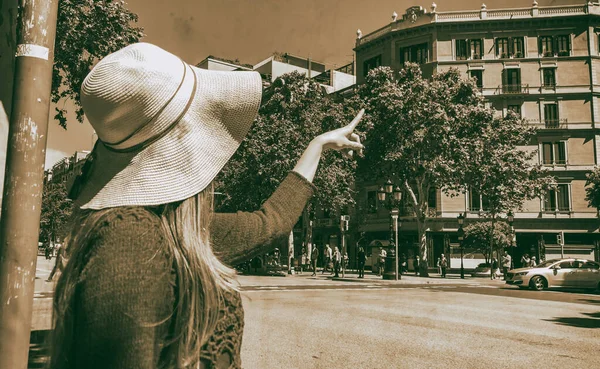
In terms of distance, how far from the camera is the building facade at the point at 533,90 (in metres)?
40.2

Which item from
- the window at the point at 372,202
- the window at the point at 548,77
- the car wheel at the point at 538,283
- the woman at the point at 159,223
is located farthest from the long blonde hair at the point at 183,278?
the window at the point at 548,77

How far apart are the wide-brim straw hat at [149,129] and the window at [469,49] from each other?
4585cm

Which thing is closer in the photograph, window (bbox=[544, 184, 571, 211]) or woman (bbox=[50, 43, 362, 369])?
woman (bbox=[50, 43, 362, 369])

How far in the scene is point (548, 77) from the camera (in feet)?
139

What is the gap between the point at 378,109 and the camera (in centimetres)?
2930

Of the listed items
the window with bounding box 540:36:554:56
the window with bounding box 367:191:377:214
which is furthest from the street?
the window with bounding box 540:36:554:56

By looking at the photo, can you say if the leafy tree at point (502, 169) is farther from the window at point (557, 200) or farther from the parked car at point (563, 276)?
the parked car at point (563, 276)

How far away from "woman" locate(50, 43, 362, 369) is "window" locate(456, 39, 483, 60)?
150 feet

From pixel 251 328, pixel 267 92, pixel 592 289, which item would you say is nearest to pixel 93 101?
pixel 267 92

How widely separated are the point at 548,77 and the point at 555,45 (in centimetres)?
285

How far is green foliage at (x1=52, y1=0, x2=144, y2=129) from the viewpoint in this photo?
917 cm

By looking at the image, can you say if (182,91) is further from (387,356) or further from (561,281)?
(561,281)

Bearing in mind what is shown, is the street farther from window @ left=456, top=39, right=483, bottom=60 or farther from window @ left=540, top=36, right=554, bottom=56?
window @ left=540, top=36, right=554, bottom=56

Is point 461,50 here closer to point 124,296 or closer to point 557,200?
point 557,200
